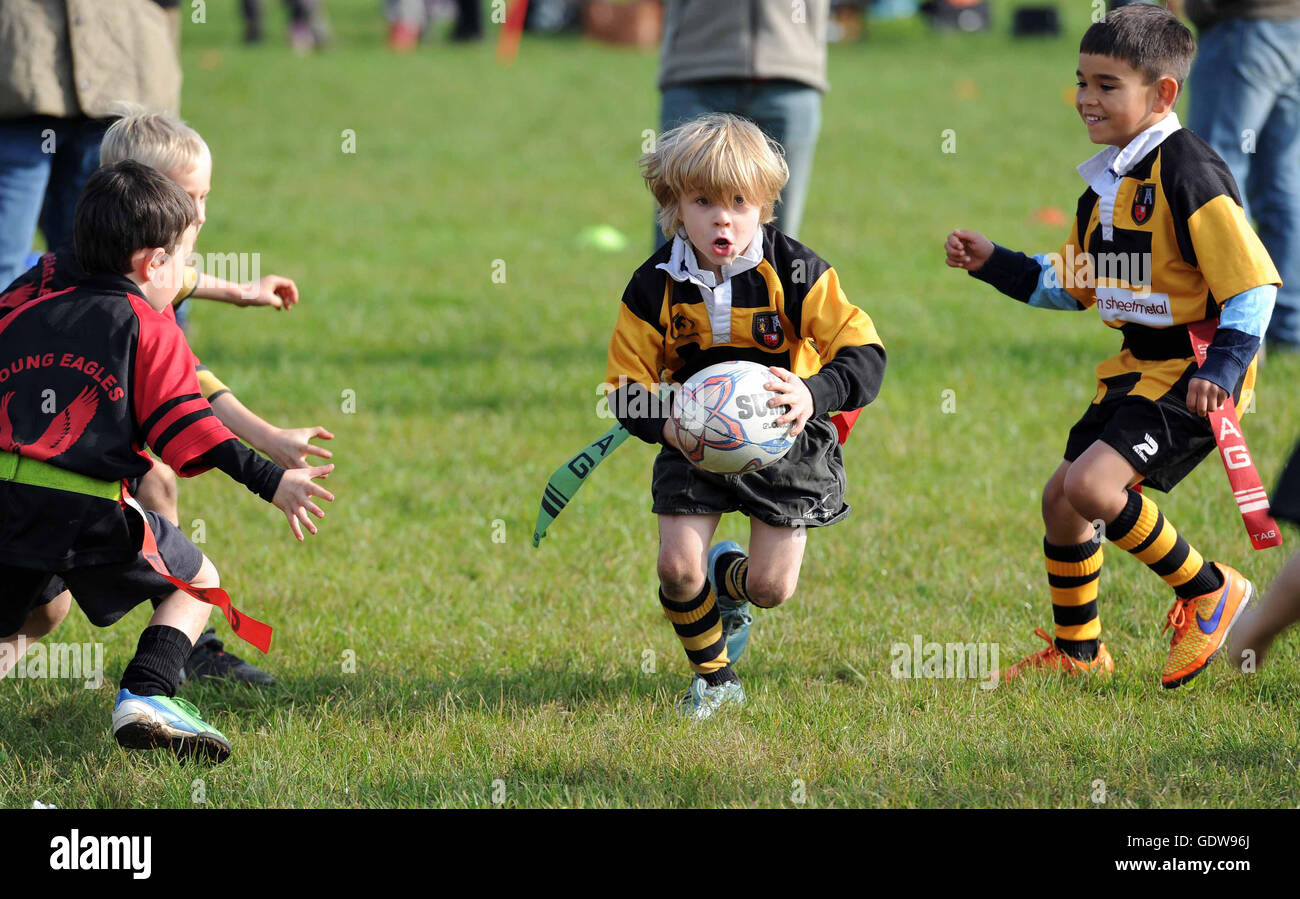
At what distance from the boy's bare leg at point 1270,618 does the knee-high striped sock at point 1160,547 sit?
56cm

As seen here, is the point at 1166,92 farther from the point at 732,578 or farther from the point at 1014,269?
the point at 732,578

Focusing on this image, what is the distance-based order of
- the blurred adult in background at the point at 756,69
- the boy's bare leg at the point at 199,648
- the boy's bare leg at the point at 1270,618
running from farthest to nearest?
1. the blurred adult in background at the point at 756,69
2. the boy's bare leg at the point at 199,648
3. the boy's bare leg at the point at 1270,618

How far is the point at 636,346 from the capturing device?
4.05 meters

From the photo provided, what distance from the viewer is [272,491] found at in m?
3.56

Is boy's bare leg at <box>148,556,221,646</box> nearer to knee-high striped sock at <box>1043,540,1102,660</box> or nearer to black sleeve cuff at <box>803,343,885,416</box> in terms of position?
black sleeve cuff at <box>803,343,885,416</box>

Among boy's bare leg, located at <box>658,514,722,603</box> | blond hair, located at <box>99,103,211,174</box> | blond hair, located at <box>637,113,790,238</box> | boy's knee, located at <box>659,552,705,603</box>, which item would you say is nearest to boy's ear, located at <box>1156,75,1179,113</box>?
blond hair, located at <box>637,113,790,238</box>

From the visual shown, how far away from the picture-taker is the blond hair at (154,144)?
4.07 metres

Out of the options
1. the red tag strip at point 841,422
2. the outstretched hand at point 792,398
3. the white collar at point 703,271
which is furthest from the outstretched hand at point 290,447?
the red tag strip at point 841,422

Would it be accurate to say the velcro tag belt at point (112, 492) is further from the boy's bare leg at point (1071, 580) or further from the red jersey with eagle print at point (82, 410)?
the boy's bare leg at point (1071, 580)

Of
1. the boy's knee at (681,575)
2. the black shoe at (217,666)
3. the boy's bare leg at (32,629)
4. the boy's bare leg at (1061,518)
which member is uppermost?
the boy's bare leg at (1061,518)

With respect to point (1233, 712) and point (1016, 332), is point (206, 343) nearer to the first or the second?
point (1016, 332)

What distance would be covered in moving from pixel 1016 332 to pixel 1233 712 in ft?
17.1

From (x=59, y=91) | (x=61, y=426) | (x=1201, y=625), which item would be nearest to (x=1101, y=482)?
(x=1201, y=625)
